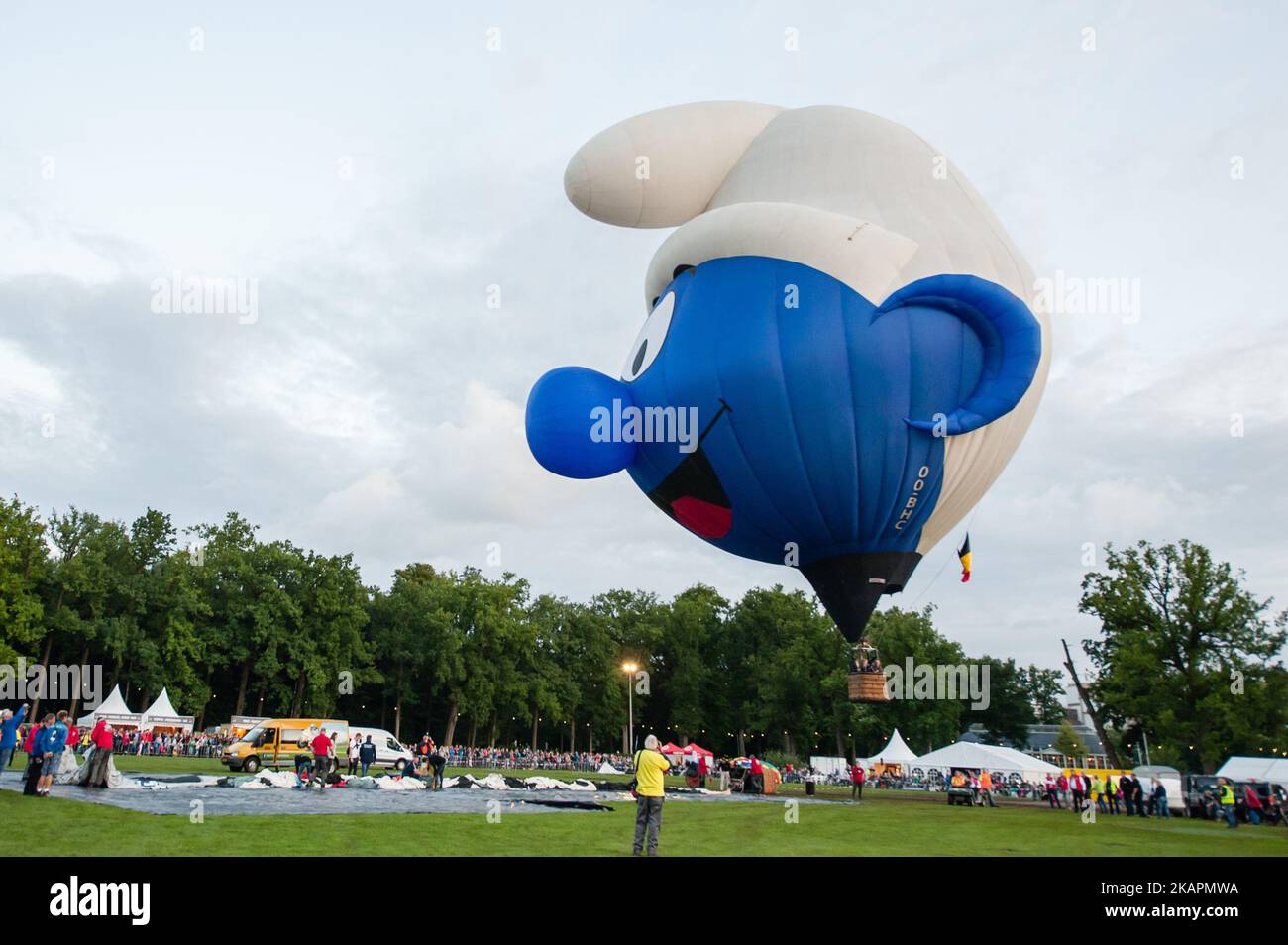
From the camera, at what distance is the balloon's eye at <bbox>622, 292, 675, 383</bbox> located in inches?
465

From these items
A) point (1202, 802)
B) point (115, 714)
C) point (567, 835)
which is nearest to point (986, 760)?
point (1202, 802)

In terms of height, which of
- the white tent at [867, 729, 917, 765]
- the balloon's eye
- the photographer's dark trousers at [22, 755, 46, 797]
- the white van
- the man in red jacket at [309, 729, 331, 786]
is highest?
the balloon's eye

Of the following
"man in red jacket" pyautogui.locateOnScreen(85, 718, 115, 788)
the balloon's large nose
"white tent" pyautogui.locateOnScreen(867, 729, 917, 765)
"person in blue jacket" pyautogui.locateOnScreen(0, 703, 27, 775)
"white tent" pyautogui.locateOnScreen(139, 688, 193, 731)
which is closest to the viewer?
the balloon's large nose

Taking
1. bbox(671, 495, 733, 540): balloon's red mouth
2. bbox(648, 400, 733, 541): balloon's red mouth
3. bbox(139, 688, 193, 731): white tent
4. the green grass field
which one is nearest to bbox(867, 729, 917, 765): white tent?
the green grass field

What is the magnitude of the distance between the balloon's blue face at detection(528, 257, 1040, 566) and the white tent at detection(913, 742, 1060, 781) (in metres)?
25.6

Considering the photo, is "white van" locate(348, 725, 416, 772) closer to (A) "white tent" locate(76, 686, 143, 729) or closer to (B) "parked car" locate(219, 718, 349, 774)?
(B) "parked car" locate(219, 718, 349, 774)

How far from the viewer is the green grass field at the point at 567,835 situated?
911cm

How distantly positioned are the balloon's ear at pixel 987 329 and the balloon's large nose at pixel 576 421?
3.38 meters

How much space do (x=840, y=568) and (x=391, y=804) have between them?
8182 mm

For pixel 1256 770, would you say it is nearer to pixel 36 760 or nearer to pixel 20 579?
pixel 36 760

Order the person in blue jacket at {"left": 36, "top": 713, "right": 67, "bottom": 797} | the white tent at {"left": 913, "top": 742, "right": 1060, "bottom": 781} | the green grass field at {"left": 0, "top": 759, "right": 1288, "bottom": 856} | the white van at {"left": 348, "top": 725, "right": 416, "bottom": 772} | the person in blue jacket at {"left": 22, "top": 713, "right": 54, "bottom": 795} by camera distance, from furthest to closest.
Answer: the white tent at {"left": 913, "top": 742, "right": 1060, "bottom": 781}, the white van at {"left": 348, "top": 725, "right": 416, "bottom": 772}, the person in blue jacket at {"left": 22, "top": 713, "right": 54, "bottom": 795}, the person in blue jacket at {"left": 36, "top": 713, "right": 67, "bottom": 797}, the green grass field at {"left": 0, "top": 759, "right": 1288, "bottom": 856}

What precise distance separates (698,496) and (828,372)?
2.36 m

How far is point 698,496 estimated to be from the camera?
39.0 feet

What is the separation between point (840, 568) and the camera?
1166cm
